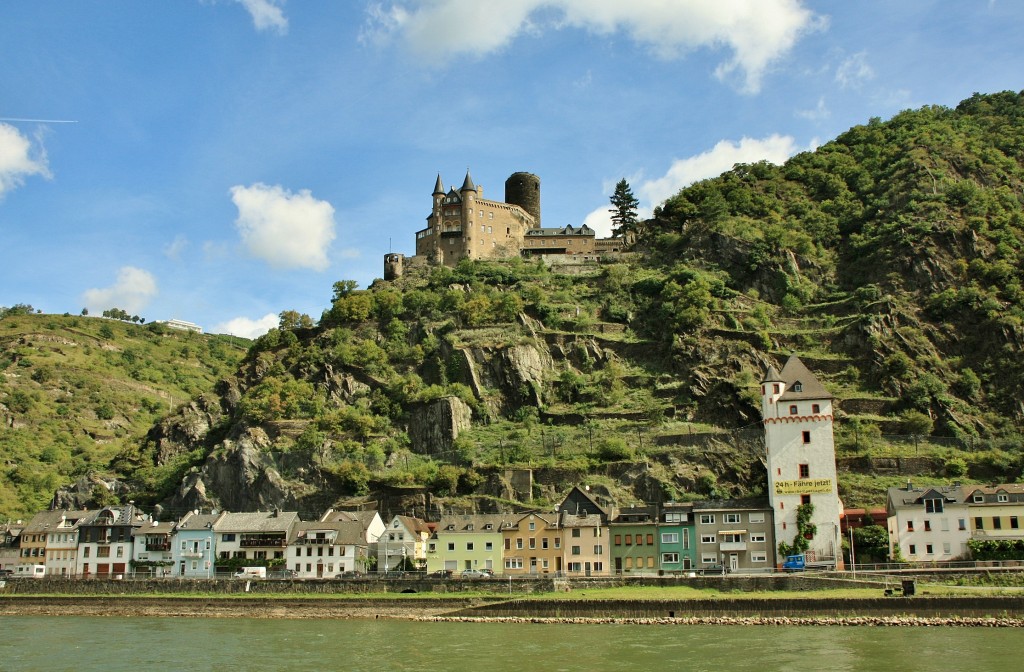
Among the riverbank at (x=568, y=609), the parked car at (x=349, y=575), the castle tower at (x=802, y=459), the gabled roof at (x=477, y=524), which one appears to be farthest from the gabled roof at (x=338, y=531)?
the castle tower at (x=802, y=459)

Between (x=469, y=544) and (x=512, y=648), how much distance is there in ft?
88.9

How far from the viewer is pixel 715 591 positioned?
56.2 meters

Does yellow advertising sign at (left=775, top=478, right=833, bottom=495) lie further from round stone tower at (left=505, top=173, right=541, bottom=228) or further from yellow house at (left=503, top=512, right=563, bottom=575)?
round stone tower at (left=505, top=173, right=541, bottom=228)

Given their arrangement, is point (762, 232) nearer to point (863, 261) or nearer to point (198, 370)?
point (863, 261)

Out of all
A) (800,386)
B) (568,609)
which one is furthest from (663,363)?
(568,609)

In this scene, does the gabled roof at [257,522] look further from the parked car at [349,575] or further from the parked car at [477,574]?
the parked car at [477,574]

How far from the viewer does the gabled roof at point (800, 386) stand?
220ft

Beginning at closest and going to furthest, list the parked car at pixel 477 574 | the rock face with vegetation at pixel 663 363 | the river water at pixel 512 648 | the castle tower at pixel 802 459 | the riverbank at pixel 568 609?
the river water at pixel 512 648 → the riverbank at pixel 568 609 → the parked car at pixel 477 574 → the castle tower at pixel 802 459 → the rock face with vegetation at pixel 663 363

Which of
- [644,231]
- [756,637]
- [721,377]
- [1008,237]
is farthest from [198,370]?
[756,637]

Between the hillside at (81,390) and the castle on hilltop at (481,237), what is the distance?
1354 inches

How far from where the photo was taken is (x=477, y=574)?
2569 inches

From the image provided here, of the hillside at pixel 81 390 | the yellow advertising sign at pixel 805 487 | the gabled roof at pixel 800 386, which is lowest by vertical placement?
the yellow advertising sign at pixel 805 487

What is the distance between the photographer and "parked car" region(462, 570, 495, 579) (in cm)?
6250

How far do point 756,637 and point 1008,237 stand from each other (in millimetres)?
70185
